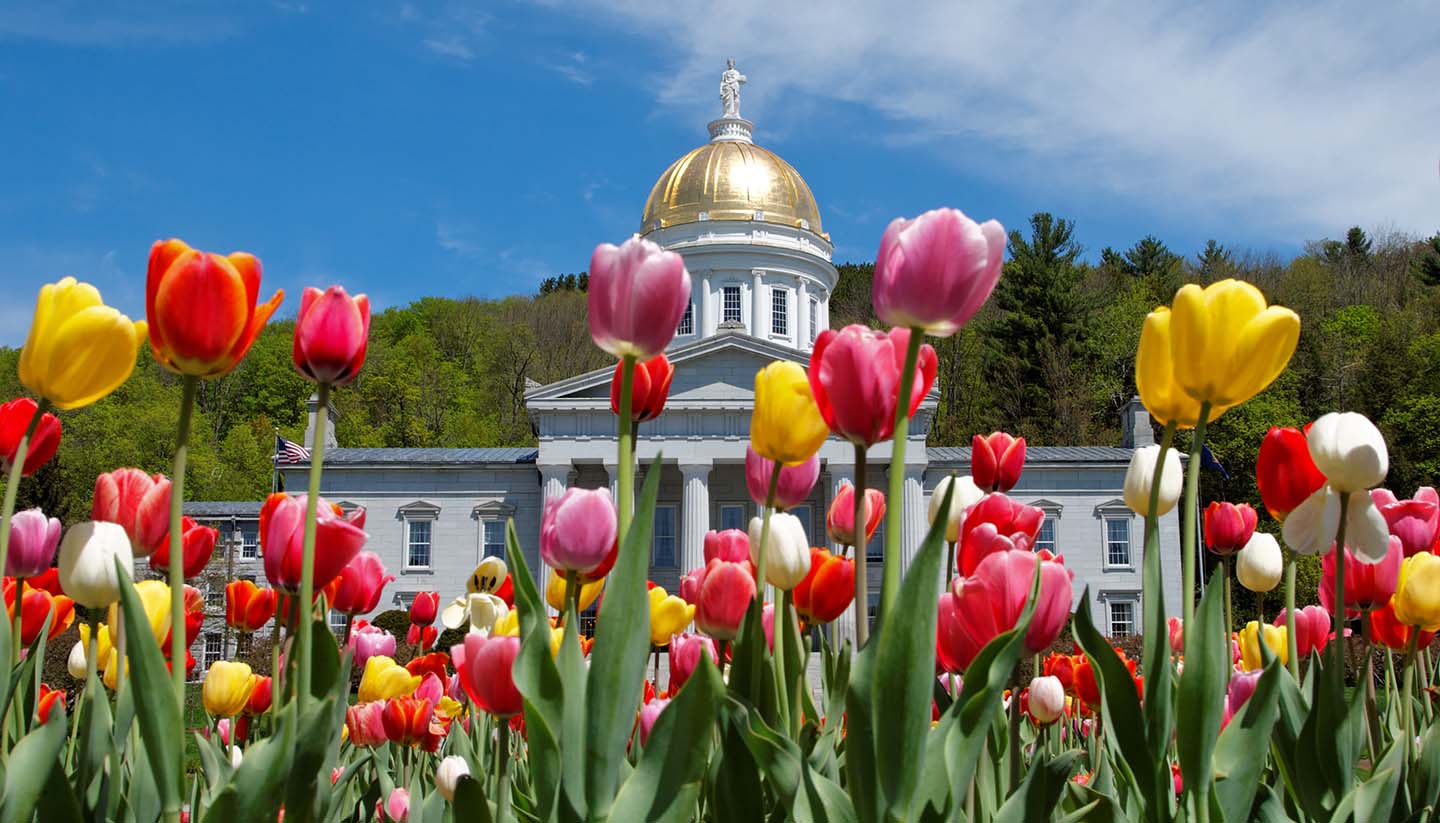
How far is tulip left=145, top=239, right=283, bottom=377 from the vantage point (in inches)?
54.9

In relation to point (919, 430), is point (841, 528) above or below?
below

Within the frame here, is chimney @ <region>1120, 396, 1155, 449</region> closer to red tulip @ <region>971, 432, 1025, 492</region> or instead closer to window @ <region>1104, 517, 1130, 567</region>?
window @ <region>1104, 517, 1130, 567</region>

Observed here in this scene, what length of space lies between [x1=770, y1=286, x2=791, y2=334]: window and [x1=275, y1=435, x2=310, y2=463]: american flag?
18.1 m

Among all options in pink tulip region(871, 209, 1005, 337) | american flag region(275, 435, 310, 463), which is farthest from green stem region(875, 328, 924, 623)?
american flag region(275, 435, 310, 463)

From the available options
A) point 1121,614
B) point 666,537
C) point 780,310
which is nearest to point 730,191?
point 780,310

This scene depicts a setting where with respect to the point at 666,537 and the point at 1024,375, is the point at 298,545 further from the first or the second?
the point at 1024,375

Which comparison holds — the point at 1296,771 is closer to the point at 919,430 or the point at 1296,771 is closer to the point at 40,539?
the point at 40,539

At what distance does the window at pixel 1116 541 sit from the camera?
34.7 metres

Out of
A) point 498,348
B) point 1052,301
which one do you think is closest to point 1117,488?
point 1052,301

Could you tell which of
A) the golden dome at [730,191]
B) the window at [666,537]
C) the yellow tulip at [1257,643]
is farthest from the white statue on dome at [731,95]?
the yellow tulip at [1257,643]

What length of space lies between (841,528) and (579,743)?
943 millimetres

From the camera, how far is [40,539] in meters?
1.99

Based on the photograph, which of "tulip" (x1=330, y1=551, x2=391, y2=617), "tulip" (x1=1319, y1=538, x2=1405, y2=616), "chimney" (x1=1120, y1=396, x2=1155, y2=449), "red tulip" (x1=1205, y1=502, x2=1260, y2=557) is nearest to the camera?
"tulip" (x1=1319, y1=538, x2=1405, y2=616)

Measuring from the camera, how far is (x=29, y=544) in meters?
1.98
